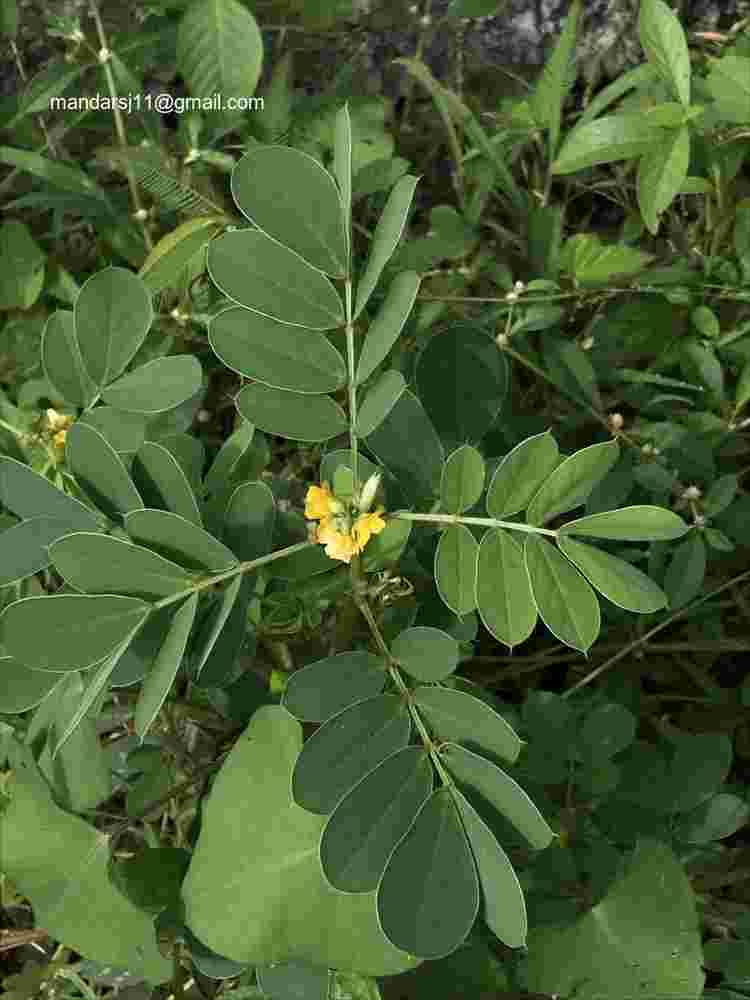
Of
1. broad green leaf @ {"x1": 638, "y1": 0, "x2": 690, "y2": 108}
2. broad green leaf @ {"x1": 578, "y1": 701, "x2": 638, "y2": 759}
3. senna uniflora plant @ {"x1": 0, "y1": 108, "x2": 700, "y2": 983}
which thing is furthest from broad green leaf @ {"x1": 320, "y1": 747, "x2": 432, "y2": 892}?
broad green leaf @ {"x1": 638, "y1": 0, "x2": 690, "y2": 108}

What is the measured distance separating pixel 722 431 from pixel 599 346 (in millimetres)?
244

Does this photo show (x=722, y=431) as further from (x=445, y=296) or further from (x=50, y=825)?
(x=50, y=825)

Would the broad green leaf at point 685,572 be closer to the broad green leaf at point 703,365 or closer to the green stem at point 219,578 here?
the broad green leaf at point 703,365

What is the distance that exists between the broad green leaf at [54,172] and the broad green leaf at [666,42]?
2.96 feet

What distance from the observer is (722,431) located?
1.68 meters

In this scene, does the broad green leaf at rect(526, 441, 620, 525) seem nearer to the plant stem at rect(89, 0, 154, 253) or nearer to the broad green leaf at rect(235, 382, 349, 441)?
the broad green leaf at rect(235, 382, 349, 441)

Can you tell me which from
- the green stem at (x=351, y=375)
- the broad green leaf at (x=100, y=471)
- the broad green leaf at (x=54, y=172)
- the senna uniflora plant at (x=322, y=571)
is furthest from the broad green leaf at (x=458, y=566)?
the broad green leaf at (x=54, y=172)

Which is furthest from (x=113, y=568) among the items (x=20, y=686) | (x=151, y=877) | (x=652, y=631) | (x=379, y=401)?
(x=652, y=631)

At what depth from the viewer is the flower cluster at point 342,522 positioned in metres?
1.07

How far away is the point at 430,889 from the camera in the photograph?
1002 mm

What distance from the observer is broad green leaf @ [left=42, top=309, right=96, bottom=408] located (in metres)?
1.33

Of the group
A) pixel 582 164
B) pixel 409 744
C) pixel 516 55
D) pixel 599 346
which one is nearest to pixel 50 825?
pixel 409 744

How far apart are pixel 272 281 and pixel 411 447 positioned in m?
0.23

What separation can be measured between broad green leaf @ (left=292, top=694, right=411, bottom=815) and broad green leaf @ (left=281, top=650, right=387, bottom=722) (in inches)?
0.8
